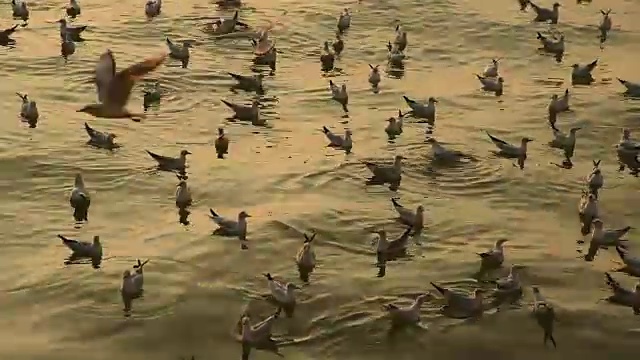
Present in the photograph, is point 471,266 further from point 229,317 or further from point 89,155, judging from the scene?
point 89,155

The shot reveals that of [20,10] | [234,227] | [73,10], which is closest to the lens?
[234,227]

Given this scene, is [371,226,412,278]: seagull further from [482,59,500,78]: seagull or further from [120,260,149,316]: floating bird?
[482,59,500,78]: seagull

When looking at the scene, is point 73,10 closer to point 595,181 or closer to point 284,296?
point 595,181

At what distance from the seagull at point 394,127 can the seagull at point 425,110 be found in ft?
3.18

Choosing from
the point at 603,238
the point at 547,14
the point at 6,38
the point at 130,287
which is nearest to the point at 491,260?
the point at 603,238

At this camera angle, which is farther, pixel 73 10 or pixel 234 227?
pixel 73 10

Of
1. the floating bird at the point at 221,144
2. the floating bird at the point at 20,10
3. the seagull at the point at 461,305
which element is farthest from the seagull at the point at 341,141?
the floating bird at the point at 20,10

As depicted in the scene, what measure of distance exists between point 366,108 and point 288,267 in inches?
311

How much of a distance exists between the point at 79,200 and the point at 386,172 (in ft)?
19.0

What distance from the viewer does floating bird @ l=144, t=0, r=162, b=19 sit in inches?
1196

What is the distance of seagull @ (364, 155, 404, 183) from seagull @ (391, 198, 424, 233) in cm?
162

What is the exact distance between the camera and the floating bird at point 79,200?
1955cm

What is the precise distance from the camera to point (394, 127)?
913 inches

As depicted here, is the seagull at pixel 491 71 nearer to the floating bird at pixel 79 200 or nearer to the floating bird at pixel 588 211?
the floating bird at pixel 588 211
